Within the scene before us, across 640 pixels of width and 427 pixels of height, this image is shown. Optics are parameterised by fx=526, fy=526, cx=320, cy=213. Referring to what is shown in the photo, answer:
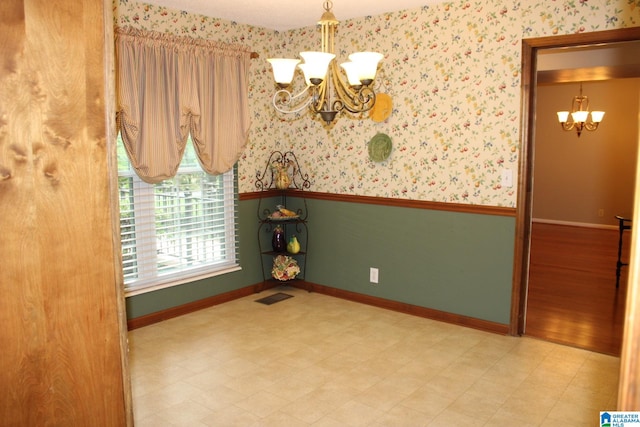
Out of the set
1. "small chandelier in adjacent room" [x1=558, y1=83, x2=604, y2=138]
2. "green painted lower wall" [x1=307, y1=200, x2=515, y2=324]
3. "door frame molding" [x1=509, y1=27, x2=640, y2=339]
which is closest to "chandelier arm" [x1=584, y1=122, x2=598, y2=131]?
"small chandelier in adjacent room" [x1=558, y1=83, x2=604, y2=138]

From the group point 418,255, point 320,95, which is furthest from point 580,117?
point 320,95

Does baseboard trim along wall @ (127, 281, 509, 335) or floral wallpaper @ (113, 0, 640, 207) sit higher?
floral wallpaper @ (113, 0, 640, 207)

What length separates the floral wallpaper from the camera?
12.6ft

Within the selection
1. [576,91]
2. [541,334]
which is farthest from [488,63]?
[576,91]

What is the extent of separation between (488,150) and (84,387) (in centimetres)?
324

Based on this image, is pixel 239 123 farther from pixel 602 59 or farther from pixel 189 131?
pixel 602 59

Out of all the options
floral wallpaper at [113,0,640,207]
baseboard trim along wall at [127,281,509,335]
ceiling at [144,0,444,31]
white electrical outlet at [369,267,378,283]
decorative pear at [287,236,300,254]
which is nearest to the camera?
floral wallpaper at [113,0,640,207]

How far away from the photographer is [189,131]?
4.37m

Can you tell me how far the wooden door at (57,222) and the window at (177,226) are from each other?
2391 mm

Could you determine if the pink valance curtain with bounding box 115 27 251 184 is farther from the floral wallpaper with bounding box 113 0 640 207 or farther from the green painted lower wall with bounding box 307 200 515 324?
the green painted lower wall with bounding box 307 200 515 324

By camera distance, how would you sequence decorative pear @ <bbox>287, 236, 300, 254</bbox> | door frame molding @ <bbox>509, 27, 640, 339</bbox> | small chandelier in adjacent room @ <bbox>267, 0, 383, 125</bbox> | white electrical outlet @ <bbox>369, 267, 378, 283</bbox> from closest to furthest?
1. small chandelier in adjacent room @ <bbox>267, 0, 383, 125</bbox>
2. door frame molding @ <bbox>509, 27, 640, 339</bbox>
3. white electrical outlet @ <bbox>369, 267, 378, 283</bbox>
4. decorative pear @ <bbox>287, 236, 300, 254</bbox>

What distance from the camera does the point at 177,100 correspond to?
4215 millimetres

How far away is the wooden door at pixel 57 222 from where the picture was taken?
155 centimetres

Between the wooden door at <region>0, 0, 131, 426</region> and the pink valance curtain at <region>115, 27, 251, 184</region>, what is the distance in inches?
90.2
